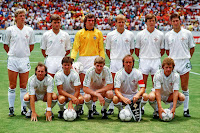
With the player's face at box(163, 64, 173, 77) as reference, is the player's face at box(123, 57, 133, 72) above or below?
above

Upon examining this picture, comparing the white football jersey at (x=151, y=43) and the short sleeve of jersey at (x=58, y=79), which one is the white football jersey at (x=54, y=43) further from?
the white football jersey at (x=151, y=43)

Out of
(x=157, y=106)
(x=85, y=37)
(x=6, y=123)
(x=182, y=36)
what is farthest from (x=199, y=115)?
(x=6, y=123)

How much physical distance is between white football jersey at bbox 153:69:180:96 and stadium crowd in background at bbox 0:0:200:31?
70.3ft

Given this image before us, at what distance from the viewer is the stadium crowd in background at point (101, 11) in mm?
28172

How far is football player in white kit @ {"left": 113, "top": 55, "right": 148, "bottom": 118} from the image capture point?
5.89 metres

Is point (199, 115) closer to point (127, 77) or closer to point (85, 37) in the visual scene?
point (127, 77)

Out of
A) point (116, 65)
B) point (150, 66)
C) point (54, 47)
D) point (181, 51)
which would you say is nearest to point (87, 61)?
point (116, 65)

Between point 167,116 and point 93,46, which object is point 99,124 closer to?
point 167,116

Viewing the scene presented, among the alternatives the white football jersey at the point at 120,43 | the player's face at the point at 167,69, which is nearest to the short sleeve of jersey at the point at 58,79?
the white football jersey at the point at 120,43

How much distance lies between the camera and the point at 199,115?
6.33 m

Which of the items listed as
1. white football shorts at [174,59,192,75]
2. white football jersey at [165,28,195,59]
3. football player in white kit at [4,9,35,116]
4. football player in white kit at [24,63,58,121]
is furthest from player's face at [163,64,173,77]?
football player in white kit at [4,9,35,116]

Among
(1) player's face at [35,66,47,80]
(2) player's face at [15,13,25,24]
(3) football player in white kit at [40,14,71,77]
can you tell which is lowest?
(1) player's face at [35,66,47,80]

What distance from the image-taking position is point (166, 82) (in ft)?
20.0

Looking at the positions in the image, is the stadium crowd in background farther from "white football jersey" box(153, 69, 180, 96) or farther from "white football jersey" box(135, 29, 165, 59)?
"white football jersey" box(153, 69, 180, 96)
